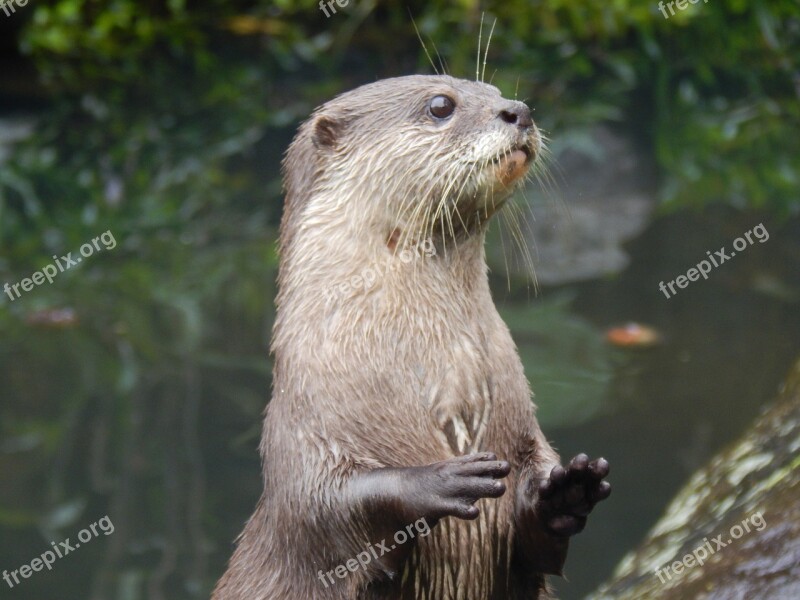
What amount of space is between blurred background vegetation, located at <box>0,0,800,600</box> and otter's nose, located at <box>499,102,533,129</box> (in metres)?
1.96

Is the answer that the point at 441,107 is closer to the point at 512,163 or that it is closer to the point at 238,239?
the point at 512,163

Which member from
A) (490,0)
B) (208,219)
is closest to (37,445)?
(208,219)

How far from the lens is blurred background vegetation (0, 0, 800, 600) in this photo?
481 cm

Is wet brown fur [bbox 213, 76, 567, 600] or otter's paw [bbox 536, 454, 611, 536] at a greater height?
wet brown fur [bbox 213, 76, 567, 600]

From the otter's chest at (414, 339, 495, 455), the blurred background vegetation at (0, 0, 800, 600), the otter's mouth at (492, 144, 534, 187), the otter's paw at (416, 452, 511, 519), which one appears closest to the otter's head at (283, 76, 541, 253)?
the otter's mouth at (492, 144, 534, 187)

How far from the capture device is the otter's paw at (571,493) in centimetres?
250

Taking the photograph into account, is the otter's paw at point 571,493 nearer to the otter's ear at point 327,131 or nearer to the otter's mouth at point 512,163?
the otter's mouth at point 512,163

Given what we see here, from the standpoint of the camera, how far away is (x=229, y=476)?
488 centimetres

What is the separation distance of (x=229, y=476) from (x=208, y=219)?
279cm

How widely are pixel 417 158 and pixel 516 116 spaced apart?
0.82 ft

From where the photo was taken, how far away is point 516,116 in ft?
9.20

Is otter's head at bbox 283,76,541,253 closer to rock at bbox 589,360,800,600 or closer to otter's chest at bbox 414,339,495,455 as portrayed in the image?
otter's chest at bbox 414,339,495,455

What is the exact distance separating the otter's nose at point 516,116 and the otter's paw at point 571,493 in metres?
0.79

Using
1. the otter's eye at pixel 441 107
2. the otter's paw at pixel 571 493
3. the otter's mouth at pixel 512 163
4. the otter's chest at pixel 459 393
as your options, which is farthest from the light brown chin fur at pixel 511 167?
the otter's paw at pixel 571 493
